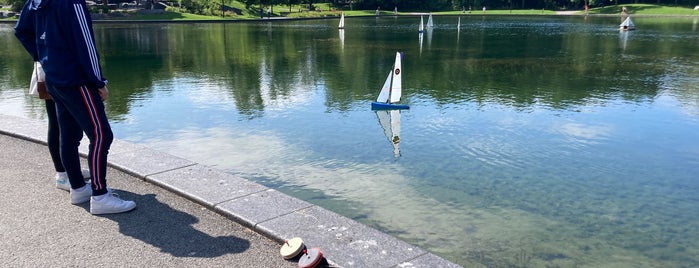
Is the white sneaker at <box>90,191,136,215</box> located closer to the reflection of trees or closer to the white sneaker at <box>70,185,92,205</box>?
the white sneaker at <box>70,185,92,205</box>

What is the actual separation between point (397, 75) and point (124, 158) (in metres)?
8.18

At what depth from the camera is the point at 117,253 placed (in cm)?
451

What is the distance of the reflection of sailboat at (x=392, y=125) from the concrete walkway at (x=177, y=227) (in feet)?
15.7

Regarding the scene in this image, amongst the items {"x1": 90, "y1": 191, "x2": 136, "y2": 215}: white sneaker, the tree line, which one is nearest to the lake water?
{"x1": 90, "y1": 191, "x2": 136, "y2": 215}: white sneaker

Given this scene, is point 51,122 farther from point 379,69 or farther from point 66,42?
point 379,69

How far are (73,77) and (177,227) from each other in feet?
5.40

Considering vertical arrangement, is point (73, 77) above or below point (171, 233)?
above

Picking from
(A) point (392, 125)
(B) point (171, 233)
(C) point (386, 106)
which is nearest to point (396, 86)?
(C) point (386, 106)

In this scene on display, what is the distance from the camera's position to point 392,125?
1223 cm

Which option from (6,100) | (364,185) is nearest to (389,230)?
(364,185)

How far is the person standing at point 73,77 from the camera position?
491 cm

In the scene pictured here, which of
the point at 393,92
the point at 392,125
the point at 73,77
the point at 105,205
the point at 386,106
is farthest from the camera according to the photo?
the point at 393,92

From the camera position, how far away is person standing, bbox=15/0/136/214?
193 inches

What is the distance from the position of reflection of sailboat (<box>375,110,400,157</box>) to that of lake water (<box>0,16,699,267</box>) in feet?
0.29
